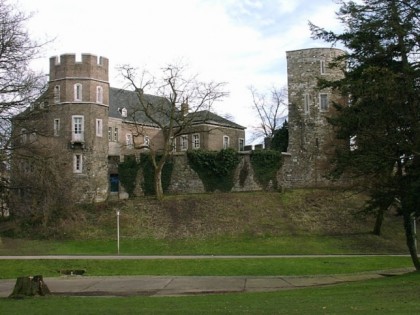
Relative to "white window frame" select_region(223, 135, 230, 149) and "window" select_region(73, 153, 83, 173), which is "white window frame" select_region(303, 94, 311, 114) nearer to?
"white window frame" select_region(223, 135, 230, 149)

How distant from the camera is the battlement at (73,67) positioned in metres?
52.8

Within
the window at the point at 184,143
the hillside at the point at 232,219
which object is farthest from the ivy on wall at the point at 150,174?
the window at the point at 184,143

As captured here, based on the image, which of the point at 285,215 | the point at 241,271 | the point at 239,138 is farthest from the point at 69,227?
the point at 239,138

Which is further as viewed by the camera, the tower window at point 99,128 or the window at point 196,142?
the window at point 196,142

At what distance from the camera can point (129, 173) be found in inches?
2098

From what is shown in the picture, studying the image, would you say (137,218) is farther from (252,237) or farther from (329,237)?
(329,237)

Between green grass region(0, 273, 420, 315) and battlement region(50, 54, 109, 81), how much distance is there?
132 ft

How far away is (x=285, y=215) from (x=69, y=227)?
1745 cm

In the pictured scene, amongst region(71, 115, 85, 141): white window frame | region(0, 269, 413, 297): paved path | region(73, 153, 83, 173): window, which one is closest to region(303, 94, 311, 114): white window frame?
region(71, 115, 85, 141): white window frame

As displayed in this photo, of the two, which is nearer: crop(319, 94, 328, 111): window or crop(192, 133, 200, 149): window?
crop(319, 94, 328, 111): window

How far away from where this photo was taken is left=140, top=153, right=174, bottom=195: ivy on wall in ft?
172

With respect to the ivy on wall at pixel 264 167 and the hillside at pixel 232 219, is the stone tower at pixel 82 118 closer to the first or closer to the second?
the hillside at pixel 232 219

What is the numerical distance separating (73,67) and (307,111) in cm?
2408

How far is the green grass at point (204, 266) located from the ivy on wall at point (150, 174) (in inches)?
1020
